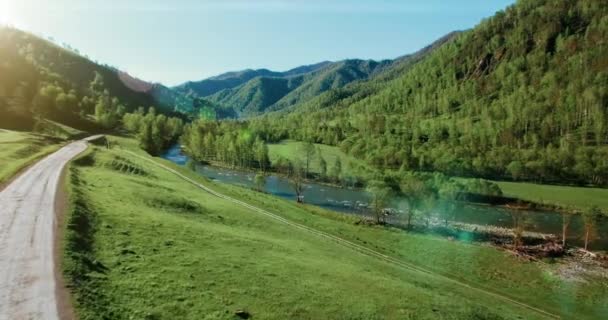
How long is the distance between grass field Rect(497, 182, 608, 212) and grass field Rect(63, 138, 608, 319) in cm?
8391

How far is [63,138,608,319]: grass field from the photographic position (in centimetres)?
2827

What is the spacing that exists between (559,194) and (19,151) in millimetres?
182874

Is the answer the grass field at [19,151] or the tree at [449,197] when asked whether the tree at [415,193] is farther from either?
the grass field at [19,151]

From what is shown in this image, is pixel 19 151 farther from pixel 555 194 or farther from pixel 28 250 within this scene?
pixel 555 194

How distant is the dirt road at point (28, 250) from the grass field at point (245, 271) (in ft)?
5.22

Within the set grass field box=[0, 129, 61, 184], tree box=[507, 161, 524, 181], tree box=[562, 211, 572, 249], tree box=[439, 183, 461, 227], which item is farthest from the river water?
grass field box=[0, 129, 61, 184]

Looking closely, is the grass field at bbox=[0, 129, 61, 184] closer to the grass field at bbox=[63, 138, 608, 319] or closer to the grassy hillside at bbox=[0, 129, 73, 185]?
the grassy hillside at bbox=[0, 129, 73, 185]

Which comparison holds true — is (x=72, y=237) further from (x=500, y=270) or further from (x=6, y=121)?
(x=6, y=121)

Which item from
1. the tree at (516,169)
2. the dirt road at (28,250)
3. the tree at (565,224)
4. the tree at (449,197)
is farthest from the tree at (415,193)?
the tree at (516,169)

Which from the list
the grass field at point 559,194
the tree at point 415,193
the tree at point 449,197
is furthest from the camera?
the grass field at point 559,194

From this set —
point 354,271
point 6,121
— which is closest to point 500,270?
point 354,271

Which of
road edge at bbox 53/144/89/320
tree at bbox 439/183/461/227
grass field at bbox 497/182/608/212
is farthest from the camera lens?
grass field at bbox 497/182/608/212

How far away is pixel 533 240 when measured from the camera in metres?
98.1

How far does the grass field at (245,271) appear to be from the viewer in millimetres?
28266
